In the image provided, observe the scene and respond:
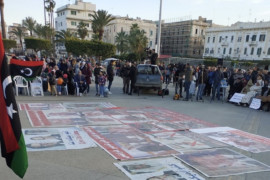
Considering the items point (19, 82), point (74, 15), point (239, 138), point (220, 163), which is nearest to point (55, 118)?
point (19, 82)

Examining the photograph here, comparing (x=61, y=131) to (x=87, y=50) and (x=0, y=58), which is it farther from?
(x=87, y=50)

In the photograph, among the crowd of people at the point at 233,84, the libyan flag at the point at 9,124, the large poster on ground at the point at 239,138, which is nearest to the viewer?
the libyan flag at the point at 9,124

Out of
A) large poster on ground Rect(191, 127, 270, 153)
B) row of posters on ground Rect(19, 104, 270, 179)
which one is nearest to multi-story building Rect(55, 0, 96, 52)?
row of posters on ground Rect(19, 104, 270, 179)

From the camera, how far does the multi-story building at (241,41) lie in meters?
56.3

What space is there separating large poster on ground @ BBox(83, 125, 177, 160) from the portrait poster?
82cm

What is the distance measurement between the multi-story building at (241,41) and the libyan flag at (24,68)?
5727cm

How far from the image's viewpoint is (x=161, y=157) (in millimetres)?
5242

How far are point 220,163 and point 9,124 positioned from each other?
14.9 feet

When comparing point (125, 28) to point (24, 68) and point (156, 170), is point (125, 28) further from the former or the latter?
point (156, 170)

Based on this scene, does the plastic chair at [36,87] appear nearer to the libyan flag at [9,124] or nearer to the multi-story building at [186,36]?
the libyan flag at [9,124]

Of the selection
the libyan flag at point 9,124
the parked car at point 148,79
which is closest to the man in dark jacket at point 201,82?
the parked car at point 148,79

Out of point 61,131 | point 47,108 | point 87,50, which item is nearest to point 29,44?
point 87,50

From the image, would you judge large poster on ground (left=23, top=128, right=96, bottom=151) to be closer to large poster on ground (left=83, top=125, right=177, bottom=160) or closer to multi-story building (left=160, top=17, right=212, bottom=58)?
large poster on ground (left=83, top=125, right=177, bottom=160)

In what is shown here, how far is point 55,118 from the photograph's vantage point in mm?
7887
